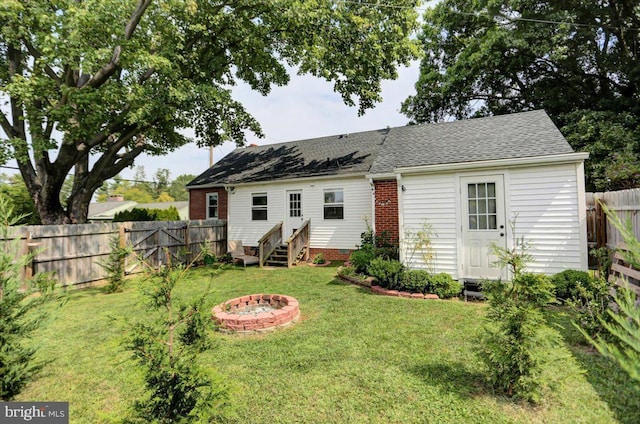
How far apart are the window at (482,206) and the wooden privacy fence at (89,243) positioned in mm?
6577

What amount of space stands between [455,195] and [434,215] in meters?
0.67

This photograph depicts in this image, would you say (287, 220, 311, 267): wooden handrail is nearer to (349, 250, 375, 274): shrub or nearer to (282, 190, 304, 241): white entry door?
(282, 190, 304, 241): white entry door

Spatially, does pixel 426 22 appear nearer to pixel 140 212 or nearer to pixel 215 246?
pixel 215 246

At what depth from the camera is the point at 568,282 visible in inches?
222

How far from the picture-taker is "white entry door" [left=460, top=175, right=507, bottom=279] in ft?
21.7

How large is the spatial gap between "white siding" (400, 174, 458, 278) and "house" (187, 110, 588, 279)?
23mm

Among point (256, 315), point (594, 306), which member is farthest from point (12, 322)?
point (594, 306)

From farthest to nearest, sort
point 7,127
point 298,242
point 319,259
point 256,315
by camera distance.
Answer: point 298,242
point 319,259
point 7,127
point 256,315

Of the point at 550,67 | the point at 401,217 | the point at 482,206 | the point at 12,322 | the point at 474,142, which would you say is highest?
the point at 550,67

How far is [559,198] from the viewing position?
245 inches

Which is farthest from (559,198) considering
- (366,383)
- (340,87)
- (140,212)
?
(140,212)

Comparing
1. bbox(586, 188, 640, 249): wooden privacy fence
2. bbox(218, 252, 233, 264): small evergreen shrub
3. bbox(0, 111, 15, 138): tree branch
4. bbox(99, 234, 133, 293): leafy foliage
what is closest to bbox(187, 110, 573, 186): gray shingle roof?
bbox(586, 188, 640, 249): wooden privacy fence

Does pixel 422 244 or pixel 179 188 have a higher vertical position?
pixel 179 188

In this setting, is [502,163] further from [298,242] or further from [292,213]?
[292,213]
